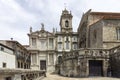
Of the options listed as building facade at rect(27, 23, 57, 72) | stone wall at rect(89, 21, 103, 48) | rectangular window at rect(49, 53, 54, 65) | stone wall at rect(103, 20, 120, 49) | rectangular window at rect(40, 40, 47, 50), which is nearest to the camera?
stone wall at rect(103, 20, 120, 49)

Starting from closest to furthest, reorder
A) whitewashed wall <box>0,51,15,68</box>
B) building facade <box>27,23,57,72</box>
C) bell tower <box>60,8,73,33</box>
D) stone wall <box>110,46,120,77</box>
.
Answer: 1. stone wall <box>110,46,120,77</box>
2. whitewashed wall <box>0,51,15,68</box>
3. building facade <box>27,23,57,72</box>
4. bell tower <box>60,8,73,33</box>

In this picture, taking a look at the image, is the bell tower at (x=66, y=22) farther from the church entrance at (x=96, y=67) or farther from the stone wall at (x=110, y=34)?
the church entrance at (x=96, y=67)

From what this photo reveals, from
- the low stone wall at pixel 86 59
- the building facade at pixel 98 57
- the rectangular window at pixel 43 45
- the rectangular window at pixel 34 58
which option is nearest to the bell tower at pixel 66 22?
the rectangular window at pixel 43 45

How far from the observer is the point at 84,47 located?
53.0m

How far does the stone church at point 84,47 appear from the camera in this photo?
32156 mm

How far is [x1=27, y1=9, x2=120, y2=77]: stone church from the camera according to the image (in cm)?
3216

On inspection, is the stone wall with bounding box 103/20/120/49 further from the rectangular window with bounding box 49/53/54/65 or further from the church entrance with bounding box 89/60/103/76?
the rectangular window with bounding box 49/53/54/65

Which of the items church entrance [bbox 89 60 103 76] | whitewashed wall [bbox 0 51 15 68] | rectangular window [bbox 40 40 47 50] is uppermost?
rectangular window [bbox 40 40 47 50]

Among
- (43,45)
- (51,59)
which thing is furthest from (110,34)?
(43,45)

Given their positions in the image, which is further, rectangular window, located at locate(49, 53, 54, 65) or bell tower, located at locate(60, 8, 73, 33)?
bell tower, located at locate(60, 8, 73, 33)

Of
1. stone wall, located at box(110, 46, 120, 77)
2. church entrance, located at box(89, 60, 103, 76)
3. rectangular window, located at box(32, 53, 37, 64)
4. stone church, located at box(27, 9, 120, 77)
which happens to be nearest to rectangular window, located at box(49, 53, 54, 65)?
stone church, located at box(27, 9, 120, 77)

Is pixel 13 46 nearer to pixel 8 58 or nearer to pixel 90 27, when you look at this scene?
pixel 8 58

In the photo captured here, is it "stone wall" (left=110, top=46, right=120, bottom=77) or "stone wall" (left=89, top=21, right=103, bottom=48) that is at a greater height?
"stone wall" (left=89, top=21, right=103, bottom=48)

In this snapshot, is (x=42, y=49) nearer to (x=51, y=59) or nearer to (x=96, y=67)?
(x=51, y=59)
